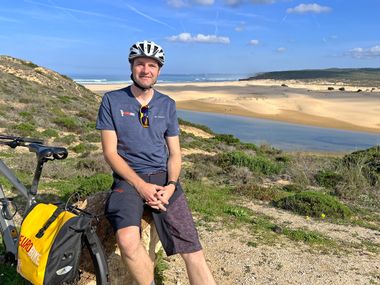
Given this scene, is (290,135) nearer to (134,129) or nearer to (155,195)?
(134,129)

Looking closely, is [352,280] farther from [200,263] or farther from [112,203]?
[112,203]

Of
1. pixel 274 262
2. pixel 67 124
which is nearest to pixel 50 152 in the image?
pixel 274 262

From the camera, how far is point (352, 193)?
9672mm

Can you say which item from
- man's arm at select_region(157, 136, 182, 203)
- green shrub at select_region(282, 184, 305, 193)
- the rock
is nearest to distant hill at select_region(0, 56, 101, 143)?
green shrub at select_region(282, 184, 305, 193)

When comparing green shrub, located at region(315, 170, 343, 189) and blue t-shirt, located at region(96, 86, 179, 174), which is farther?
green shrub, located at region(315, 170, 343, 189)

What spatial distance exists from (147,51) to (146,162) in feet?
3.10

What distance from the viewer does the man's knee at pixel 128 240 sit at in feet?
10.3

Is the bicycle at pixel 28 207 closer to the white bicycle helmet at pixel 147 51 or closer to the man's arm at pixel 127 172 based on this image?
the man's arm at pixel 127 172

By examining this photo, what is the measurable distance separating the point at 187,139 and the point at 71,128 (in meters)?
4.98

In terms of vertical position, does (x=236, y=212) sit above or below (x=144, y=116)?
below

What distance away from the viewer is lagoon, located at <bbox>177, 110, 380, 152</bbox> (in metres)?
24.5

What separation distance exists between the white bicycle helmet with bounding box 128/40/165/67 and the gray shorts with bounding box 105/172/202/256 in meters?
1.02

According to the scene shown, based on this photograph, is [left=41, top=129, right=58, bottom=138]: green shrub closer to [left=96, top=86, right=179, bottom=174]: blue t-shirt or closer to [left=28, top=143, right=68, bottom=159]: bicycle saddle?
[left=96, top=86, right=179, bottom=174]: blue t-shirt

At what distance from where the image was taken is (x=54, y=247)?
2.77 m
